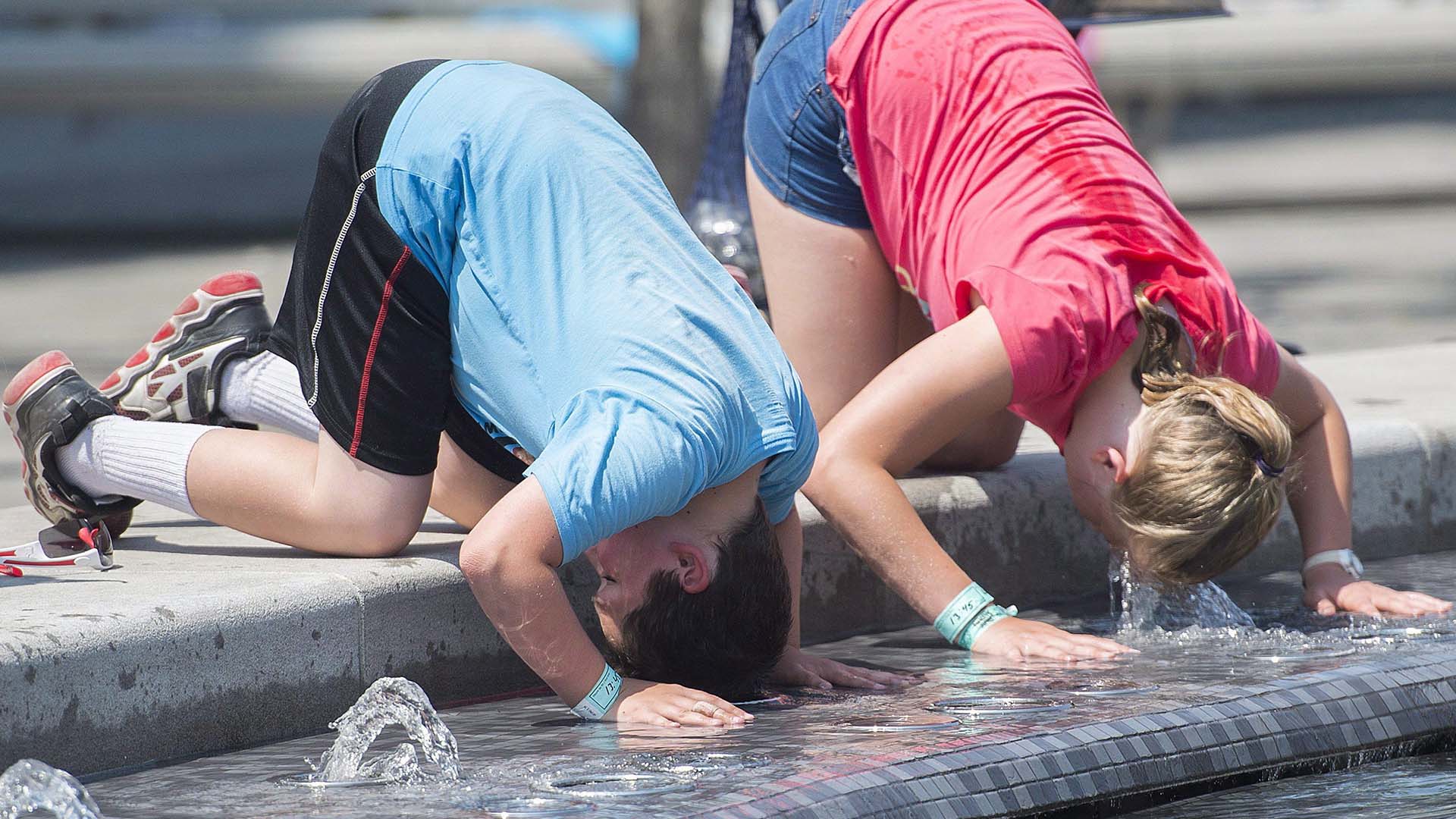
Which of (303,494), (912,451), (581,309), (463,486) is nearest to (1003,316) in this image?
(912,451)

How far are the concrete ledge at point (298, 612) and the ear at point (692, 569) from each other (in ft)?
1.86

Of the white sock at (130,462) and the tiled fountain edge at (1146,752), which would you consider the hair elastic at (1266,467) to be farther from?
the white sock at (130,462)

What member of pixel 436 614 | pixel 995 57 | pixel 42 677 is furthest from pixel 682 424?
pixel 995 57

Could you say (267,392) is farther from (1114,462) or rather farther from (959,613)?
(1114,462)

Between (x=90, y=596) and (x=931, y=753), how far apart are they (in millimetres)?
1322

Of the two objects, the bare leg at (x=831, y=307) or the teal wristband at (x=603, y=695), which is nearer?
the teal wristband at (x=603, y=695)

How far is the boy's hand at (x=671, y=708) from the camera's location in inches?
110

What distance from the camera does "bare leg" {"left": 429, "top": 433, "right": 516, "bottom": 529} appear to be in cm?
349

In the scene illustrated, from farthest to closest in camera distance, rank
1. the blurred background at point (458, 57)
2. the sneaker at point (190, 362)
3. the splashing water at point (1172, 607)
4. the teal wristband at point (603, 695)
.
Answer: the blurred background at point (458, 57), the sneaker at point (190, 362), the splashing water at point (1172, 607), the teal wristband at point (603, 695)

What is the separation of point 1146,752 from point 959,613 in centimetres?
65

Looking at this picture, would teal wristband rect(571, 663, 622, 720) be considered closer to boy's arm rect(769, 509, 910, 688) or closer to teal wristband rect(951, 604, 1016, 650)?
boy's arm rect(769, 509, 910, 688)

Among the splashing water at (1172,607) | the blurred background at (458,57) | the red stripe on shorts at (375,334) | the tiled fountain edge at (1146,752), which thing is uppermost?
the red stripe on shorts at (375,334)

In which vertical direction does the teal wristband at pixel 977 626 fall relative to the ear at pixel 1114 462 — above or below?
below

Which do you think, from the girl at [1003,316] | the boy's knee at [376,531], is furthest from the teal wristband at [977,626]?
the boy's knee at [376,531]
